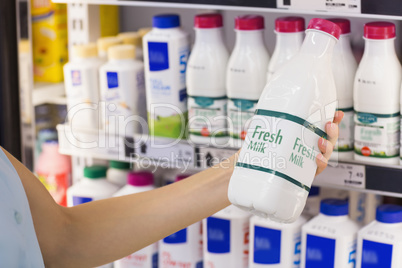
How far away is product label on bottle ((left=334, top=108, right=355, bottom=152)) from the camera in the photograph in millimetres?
1595

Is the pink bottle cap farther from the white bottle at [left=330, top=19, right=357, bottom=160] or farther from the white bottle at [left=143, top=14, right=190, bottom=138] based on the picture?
the white bottle at [left=330, top=19, right=357, bottom=160]

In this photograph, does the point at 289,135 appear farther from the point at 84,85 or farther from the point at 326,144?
the point at 84,85

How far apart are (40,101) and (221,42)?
0.73 meters

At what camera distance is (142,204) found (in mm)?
1574

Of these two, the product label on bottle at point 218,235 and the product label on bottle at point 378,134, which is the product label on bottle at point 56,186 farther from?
the product label on bottle at point 378,134

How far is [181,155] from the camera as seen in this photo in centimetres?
180

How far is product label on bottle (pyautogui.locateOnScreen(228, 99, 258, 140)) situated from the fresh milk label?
14.4 inches

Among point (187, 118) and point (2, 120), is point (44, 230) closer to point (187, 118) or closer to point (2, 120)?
point (187, 118)

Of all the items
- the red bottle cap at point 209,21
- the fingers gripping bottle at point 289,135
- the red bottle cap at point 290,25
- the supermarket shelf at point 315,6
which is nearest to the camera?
the fingers gripping bottle at point 289,135

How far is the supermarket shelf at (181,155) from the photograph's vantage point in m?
1.52

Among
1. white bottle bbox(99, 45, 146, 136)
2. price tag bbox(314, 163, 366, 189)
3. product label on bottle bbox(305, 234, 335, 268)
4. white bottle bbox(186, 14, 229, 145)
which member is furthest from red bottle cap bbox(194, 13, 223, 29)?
product label on bottle bbox(305, 234, 335, 268)

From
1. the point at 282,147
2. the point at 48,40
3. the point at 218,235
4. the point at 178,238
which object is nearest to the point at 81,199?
the point at 178,238

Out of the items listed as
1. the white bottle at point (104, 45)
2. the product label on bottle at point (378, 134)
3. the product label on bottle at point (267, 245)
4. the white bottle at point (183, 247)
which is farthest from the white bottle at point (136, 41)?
the product label on bottle at point (378, 134)

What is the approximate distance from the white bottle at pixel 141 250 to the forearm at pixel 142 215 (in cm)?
40
